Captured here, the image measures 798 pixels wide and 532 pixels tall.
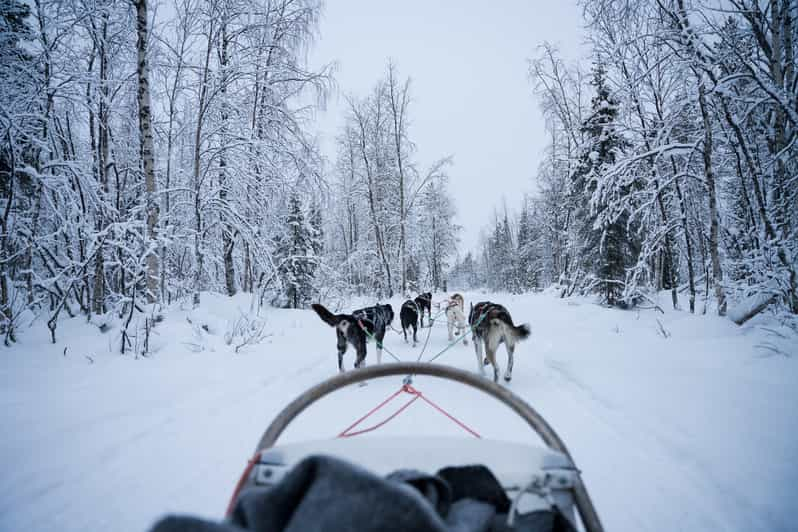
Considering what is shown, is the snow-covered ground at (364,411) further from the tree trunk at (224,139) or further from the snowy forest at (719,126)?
the tree trunk at (224,139)

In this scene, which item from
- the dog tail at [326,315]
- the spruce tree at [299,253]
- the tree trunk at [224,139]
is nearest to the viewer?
the dog tail at [326,315]

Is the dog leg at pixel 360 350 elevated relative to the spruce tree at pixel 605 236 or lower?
lower

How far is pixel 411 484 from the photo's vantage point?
0.92m

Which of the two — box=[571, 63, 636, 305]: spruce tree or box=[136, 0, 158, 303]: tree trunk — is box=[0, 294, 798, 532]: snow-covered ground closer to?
box=[136, 0, 158, 303]: tree trunk

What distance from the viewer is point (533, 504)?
42.7 inches

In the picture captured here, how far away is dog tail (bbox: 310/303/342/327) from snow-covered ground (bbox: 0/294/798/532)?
868mm

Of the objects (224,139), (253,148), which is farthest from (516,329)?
(224,139)

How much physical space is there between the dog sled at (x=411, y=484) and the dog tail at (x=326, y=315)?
2809 millimetres

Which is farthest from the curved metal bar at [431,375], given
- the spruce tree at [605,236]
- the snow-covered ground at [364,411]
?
the spruce tree at [605,236]

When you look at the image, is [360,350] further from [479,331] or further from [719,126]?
[719,126]

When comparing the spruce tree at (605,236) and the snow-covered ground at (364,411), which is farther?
the spruce tree at (605,236)

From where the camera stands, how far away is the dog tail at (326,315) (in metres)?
4.05

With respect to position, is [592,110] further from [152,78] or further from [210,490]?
[210,490]

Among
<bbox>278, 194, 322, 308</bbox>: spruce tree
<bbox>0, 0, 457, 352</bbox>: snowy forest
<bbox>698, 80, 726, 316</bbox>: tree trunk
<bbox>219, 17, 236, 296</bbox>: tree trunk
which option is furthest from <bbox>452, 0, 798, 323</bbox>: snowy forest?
<bbox>278, 194, 322, 308</bbox>: spruce tree
